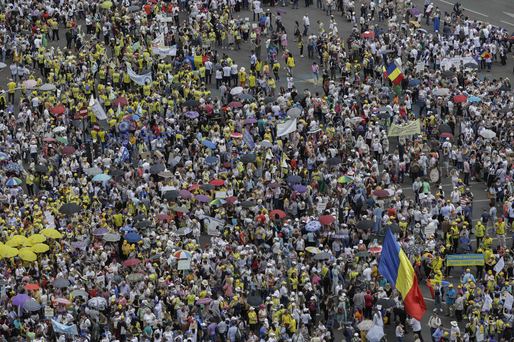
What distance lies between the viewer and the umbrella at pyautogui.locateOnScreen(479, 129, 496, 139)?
74.0 metres

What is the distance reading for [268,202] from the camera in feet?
230

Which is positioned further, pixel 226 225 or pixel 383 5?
pixel 383 5

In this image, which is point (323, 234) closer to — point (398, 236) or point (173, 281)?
point (398, 236)

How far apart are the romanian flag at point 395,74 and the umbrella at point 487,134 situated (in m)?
7.13

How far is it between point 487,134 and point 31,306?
2356cm

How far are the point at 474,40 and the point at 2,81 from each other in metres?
24.7

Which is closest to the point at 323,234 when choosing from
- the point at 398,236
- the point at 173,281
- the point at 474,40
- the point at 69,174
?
the point at 398,236

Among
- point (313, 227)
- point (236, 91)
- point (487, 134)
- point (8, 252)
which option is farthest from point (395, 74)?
point (8, 252)

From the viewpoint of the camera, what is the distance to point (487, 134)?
243ft

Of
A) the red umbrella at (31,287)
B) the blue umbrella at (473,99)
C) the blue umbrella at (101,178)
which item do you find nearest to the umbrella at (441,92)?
the blue umbrella at (473,99)

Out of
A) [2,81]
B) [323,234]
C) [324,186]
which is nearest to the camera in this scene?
[323,234]

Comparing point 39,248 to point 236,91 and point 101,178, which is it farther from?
point 236,91

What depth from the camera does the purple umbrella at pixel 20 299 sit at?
61.9 m

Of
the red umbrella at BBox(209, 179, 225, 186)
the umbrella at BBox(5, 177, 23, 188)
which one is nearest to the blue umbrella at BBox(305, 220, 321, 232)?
the red umbrella at BBox(209, 179, 225, 186)
